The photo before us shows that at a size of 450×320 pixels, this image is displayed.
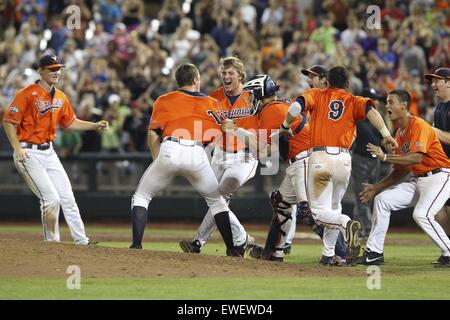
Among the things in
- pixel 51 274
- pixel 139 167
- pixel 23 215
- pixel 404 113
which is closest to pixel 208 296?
pixel 51 274

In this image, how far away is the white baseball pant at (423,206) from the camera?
10.7 metres

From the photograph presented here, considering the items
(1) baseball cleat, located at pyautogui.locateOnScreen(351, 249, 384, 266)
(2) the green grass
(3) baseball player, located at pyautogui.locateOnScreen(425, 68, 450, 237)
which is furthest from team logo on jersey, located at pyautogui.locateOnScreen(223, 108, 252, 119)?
(2) the green grass

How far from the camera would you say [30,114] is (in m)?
11.2

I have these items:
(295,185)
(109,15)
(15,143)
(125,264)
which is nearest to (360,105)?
(295,185)

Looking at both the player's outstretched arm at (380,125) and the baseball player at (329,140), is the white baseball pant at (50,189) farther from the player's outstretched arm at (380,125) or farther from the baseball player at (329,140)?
the player's outstretched arm at (380,125)

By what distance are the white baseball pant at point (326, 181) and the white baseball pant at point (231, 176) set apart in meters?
0.98

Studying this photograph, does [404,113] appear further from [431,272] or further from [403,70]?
[403,70]

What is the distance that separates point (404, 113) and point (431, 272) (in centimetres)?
185

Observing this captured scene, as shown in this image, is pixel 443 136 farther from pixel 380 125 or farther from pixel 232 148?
pixel 232 148

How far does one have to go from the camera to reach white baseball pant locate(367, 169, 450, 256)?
10.7 meters

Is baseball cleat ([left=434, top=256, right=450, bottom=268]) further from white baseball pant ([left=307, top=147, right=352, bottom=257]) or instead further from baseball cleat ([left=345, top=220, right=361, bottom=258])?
white baseball pant ([left=307, top=147, right=352, bottom=257])

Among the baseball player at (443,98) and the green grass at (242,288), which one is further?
the baseball player at (443,98)

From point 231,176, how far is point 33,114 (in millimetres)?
2434

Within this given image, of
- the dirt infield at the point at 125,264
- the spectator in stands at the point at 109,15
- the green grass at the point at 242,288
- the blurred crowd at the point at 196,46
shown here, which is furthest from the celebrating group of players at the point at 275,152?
the spectator in stands at the point at 109,15
